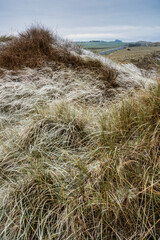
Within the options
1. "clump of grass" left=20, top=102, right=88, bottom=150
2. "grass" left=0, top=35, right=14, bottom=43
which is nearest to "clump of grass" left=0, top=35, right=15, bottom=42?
"grass" left=0, top=35, right=14, bottom=43

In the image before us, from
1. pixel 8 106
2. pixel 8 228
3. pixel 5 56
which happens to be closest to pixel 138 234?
pixel 8 228

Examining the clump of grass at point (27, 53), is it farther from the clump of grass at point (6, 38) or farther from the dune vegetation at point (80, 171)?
the clump of grass at point (6, 38)

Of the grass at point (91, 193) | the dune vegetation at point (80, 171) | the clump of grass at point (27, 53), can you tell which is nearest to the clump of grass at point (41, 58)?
the clump of grass at point (27, 53)

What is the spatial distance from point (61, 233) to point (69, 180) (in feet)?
1.15

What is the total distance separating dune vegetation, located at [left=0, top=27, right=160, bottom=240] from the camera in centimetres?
99

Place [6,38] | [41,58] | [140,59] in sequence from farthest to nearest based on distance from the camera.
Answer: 1. [140,59]
2. [6,38]
3. [41,58]

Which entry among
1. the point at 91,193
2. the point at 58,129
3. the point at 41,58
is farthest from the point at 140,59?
the point at 91,193

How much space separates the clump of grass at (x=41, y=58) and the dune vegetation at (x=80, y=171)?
2.79 ft

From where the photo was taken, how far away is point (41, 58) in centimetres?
368

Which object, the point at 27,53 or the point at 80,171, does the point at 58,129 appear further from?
the point at 27,53

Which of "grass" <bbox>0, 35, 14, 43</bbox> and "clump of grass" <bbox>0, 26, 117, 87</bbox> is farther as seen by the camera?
"grass" <bbox>0, 35, 14, 43</bbox>

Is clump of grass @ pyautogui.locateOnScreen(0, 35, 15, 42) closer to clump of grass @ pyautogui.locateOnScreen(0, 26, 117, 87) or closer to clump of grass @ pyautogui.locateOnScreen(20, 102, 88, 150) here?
clump of grass @ pyautogui.locateOnScreen(0, 26, 117, 87)

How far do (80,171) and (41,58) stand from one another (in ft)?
10.5

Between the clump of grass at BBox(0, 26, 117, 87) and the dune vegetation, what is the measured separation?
0.85 m
